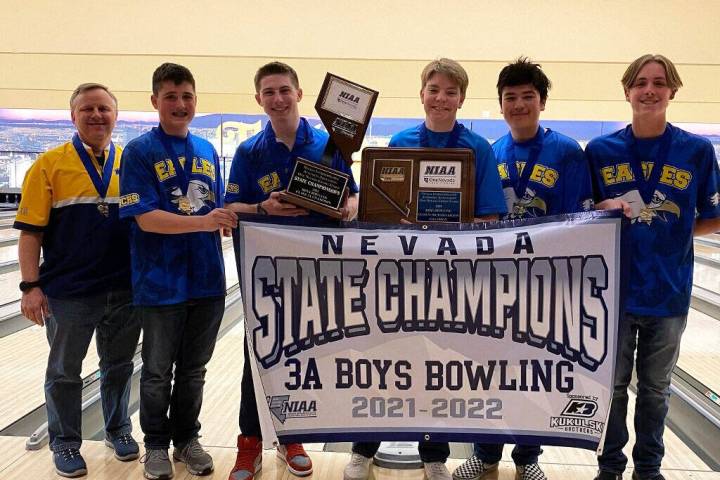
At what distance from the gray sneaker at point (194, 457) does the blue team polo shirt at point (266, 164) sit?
98 centimetres

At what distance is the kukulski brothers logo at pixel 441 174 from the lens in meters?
1.99

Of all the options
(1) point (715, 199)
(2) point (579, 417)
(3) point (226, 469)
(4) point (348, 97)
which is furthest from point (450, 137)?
(3) point (226, 469)

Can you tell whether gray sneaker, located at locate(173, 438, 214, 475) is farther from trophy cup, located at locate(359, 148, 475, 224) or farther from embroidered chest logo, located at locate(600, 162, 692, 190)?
embroidered chest logo, located at locate(600, 162, 692, 190)

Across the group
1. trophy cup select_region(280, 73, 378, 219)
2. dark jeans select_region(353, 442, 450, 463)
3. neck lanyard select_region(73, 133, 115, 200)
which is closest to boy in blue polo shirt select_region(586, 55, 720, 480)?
dark jeans select_region(353, 442, 450, 463)

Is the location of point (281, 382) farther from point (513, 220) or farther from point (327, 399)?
point (513, 220)

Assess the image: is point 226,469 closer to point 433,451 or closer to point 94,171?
point 433,451

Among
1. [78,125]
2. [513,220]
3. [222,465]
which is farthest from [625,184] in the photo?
[78,125]

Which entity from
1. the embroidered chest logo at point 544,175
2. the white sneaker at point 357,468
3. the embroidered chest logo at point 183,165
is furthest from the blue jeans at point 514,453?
the embroidered chest logo at point 183,165

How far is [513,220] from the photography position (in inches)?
76.4

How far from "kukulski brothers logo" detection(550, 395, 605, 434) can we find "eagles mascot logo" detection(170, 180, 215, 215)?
1.43 meters

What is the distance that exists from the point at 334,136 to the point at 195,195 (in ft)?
1.83

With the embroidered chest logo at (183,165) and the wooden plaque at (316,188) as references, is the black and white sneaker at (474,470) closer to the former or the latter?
the wooden plaque at (316,188)

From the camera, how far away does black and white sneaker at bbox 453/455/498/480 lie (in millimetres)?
2230

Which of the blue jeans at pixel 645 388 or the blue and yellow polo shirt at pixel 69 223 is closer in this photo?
the blue jeans at pixel 645 388
